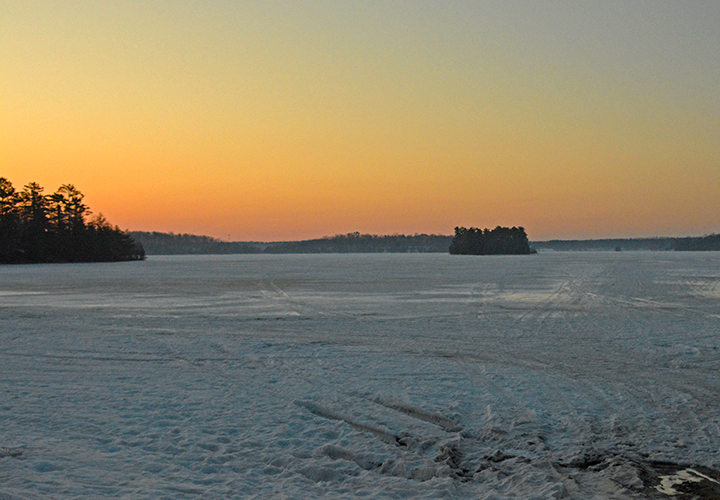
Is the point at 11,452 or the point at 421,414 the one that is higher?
the point at 11,452

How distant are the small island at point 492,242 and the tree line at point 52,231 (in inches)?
3643

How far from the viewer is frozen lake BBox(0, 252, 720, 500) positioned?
15.5 ft

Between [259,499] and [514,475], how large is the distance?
2.04 m

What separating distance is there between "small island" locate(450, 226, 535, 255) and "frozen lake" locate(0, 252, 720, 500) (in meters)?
146

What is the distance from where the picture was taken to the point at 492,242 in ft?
531

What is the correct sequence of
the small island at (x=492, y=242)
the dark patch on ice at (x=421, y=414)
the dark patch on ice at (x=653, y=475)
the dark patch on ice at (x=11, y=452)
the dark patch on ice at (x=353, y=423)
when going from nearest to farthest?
the dark patch on ice at (x=653, y=475) < the dark patch on ice at (x=11, y=452) < the dark patch on ice at (x=353, y=423) < the dark patch on ice at (x=421, y=414) < the small island at (x=492, y=242)

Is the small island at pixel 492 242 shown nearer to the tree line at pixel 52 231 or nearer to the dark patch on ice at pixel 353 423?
the tree line at pixel 52 231

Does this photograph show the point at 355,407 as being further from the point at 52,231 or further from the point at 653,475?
the point at 52,231

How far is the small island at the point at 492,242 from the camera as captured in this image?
158625 millimetres

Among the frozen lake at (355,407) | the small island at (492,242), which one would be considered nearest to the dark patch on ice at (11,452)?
the frozen lake at (355,407)

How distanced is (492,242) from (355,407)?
159166 millimetres

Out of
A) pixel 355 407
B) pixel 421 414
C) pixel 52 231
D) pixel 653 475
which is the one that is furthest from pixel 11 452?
pixel 52 231

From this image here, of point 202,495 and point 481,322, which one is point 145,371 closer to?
point 202,495

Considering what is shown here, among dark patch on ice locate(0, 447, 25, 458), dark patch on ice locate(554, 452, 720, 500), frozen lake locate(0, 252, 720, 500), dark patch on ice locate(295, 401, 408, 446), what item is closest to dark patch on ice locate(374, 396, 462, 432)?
frozen lake locate(0, 252, 720, 500)
